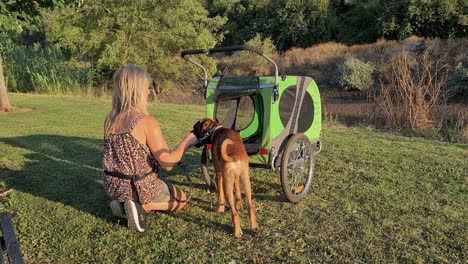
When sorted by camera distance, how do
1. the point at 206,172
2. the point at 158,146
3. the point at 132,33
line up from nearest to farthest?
the point at 158,146 < the point at 206,172 < the point at 132,33

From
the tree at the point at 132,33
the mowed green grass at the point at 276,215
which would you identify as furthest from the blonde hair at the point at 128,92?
the tree at the point at 132,33

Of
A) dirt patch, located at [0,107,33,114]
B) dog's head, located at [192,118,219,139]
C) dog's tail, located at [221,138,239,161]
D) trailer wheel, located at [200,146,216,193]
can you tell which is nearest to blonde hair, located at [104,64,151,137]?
dog's head, located at [192,118,219,139]

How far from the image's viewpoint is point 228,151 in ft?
11.5

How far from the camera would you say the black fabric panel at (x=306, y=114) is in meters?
4.79

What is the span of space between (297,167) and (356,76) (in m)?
18.0

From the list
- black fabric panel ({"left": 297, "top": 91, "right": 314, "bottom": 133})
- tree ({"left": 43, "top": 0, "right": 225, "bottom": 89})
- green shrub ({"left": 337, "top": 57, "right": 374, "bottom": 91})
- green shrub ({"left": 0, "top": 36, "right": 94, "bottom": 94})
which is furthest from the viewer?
green shrub ({"left": 337, "top": 57, "right": 374, "bottom": 91})

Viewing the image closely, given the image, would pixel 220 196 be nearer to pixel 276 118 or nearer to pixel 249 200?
pixel 249 200

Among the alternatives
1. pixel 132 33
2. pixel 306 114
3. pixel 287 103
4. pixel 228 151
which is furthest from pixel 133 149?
pixel 132 33

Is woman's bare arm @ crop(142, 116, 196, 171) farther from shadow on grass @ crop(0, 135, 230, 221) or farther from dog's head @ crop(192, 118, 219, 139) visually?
shadow on grass @ crop(0, 135, 230, 221)

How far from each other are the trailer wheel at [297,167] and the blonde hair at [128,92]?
59.2 inches

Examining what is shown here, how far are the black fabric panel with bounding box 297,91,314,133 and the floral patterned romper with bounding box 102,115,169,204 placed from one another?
72.0 inches

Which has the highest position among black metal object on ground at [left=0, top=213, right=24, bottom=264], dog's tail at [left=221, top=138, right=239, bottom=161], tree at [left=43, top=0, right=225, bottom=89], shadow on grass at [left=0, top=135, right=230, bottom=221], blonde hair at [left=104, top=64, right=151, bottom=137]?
tree at [left=43, top=0, right=225, bottom=89]

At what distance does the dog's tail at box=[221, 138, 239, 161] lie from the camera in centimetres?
346

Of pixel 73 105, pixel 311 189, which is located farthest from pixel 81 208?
pixel 73 105
